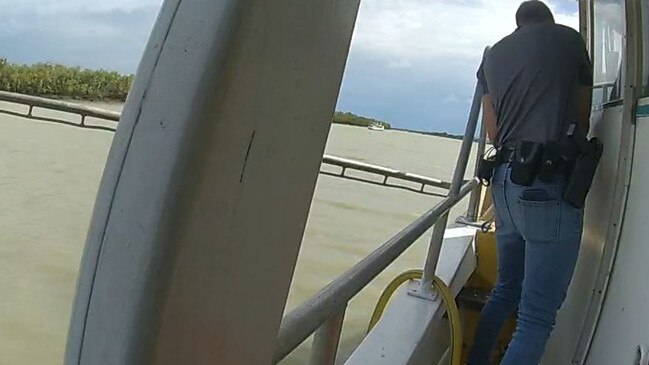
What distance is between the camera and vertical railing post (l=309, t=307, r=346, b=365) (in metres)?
0.85

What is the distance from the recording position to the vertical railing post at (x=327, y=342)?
0.85 metres

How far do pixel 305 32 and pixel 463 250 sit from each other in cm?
259

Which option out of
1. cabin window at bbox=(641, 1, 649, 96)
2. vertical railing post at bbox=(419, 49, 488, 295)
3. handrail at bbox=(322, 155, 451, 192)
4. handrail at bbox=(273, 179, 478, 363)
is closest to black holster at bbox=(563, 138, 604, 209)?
cabin window at bbox=(641, 1, 649, 96)

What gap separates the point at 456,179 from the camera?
215cm

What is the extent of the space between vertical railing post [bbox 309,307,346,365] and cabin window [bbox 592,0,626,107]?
4.91 feet

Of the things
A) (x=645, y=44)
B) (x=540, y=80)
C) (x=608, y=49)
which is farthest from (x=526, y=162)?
(x=608, y=49)

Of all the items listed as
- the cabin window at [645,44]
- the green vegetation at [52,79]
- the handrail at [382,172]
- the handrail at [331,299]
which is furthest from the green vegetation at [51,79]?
the handrail at [382,172]

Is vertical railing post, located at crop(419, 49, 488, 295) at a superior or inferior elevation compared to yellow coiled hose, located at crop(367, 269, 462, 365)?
superior

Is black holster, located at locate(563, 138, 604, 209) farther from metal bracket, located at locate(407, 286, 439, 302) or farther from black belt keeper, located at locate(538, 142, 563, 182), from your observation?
metal bracket, located at locate(407, 286, 439, 302)

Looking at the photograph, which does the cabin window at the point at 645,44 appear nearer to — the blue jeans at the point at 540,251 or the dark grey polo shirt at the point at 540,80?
the dark grey polo shirt at the point at 540,80

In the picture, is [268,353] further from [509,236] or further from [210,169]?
[509,236]

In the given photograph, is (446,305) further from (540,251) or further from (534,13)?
(534,13)

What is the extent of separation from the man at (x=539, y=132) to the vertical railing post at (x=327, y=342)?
1.17m

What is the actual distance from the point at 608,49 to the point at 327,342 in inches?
79.4
